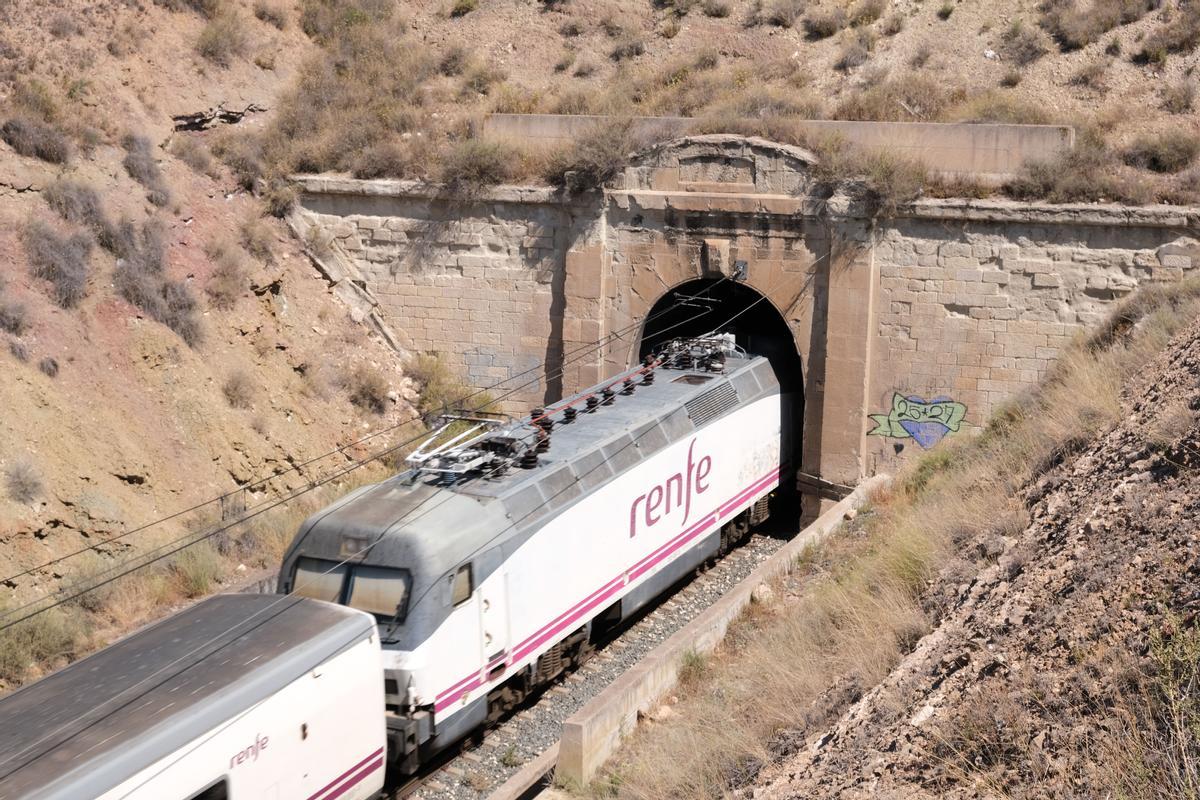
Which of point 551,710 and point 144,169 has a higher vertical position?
point 144,169

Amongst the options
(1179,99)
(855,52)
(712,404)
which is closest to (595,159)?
(712,404)

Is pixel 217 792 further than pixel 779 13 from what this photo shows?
Answer: No

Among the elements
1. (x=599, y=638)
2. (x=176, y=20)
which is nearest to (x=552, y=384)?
(x=599, y=638)

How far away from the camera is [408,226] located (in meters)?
21.3

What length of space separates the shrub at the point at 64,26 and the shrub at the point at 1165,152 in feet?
64.2

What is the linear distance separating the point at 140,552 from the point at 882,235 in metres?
12.3

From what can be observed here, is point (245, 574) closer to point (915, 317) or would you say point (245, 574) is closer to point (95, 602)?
point (95, 602)

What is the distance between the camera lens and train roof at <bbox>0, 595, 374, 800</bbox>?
282 inches

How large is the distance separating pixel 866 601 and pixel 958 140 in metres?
11.3

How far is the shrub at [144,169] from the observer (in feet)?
65.5

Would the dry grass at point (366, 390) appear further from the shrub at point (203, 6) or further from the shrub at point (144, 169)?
the shrub at point (203, 6)

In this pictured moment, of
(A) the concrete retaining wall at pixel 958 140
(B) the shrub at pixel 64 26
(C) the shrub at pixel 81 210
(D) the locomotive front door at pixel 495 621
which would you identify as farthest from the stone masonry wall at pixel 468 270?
(D) the locomotive front door at pixel 495 621

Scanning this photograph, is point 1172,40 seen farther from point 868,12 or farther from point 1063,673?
point 1063,673

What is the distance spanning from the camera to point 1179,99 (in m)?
21.6
